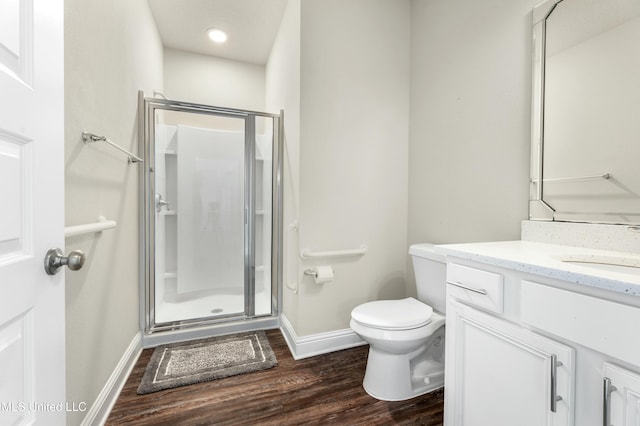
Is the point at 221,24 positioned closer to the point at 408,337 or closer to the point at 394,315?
the point at 394,315

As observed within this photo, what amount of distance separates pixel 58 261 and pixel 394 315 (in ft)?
4.49

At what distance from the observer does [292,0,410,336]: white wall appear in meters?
1.79

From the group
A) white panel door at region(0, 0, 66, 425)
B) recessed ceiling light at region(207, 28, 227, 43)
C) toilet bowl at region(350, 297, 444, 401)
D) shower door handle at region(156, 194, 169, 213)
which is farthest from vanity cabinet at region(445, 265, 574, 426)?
recessed ceiling light at region(207, 28, 227, 43)

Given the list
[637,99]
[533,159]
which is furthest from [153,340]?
[637,99]

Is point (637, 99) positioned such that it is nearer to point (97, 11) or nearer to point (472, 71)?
point (472, 71)

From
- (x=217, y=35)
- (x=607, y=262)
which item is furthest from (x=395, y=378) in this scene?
(x=217, y=35)

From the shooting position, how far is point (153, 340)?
1.94m

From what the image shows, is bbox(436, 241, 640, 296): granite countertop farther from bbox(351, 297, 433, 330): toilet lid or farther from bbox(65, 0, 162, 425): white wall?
bbox(65, 0, 162, 425): white wall

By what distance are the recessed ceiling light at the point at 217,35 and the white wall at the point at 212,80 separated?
1.12 ft

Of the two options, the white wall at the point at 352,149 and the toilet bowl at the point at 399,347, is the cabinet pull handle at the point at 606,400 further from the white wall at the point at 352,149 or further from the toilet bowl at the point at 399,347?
the white wall at the point at 352,149

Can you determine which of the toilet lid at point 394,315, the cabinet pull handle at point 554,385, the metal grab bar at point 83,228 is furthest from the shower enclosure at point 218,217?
the cabinet pull handle at point 554,385

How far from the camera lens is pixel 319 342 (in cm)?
183

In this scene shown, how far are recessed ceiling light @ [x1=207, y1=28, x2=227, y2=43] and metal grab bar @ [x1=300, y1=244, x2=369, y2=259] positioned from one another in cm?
217

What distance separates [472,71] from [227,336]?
2470mm
